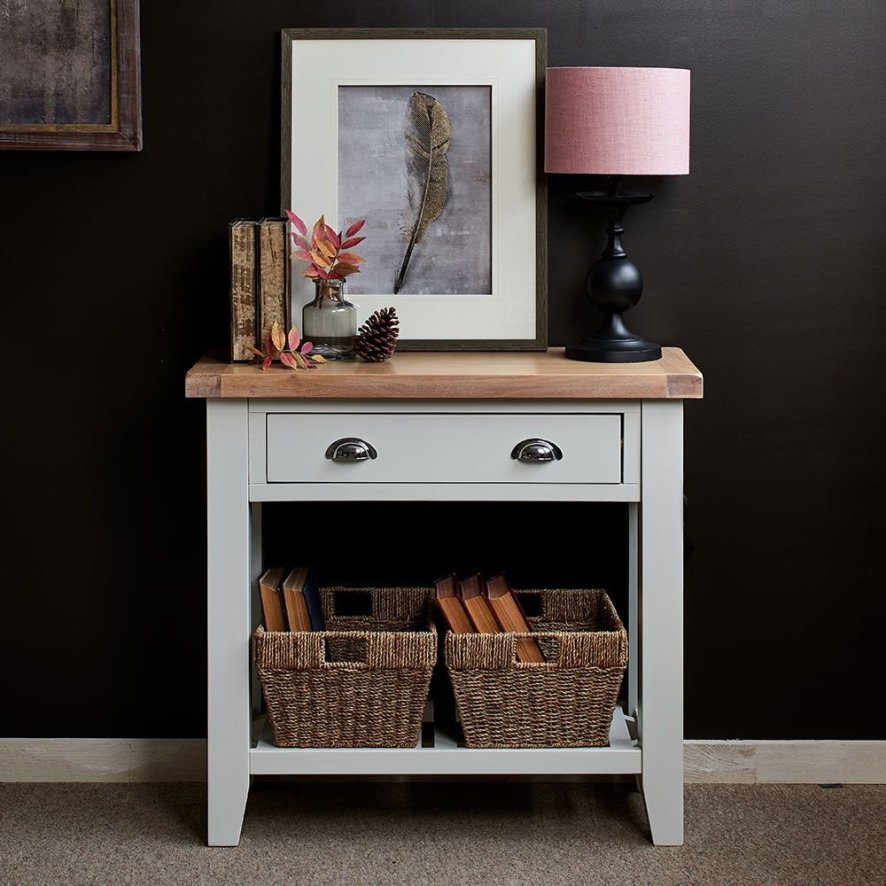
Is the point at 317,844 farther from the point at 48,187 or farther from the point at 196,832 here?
the point at 48,187

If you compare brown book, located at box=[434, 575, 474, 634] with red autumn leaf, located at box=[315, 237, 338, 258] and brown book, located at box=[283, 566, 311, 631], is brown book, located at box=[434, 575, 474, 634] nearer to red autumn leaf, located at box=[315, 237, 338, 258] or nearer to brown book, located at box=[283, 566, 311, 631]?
brown book, located at box=[283, 566, 311, 631]

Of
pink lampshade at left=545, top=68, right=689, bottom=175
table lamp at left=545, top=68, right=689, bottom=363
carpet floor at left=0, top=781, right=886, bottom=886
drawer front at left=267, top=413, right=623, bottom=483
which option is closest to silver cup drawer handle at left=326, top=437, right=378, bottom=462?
drawer front at left=267, top=413, right=623, bottom=483

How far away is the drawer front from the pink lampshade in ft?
1.56

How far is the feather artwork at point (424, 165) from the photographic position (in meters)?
2.50

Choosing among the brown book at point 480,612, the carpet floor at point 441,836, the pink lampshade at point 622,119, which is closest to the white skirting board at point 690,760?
the carpet floor at point 441,836

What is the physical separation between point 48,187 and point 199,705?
3.73 feet

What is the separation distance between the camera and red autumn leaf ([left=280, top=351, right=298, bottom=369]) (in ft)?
7.45

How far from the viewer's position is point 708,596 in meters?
2.65

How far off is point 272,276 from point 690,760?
1348 millimetres

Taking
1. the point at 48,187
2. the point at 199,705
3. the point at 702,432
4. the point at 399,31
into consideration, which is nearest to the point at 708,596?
the point at 702,432

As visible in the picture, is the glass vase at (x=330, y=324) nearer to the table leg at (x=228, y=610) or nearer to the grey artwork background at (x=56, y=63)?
the table leg at (x=228, y=610)

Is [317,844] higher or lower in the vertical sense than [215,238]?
lower

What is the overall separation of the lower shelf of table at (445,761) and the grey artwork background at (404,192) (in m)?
0.91

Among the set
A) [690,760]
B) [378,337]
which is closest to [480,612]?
[378,337]
